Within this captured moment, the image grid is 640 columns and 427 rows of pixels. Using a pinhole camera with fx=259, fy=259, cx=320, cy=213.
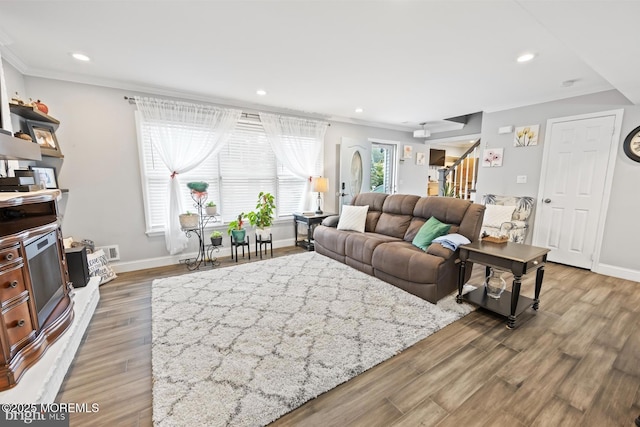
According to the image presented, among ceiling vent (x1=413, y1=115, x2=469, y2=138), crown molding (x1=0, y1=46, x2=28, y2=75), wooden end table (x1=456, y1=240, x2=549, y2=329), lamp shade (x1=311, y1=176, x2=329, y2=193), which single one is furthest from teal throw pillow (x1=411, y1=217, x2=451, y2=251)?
crown molding (x1=0, y1=46, x2=28, y2=75)

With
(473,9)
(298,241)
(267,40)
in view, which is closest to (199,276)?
(298,241)

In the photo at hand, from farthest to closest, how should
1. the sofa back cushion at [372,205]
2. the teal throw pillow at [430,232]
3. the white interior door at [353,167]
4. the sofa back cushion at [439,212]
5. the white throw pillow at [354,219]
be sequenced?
the white interior door at [353,167] < the sofa back cushion at [372,205] < the white throw pillow at [354,219] < the sofa back cushion at [439,212] < the teal throw pillow at [430,232]

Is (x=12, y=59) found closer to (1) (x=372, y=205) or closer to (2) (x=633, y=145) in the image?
(1) (x=372, y=205)

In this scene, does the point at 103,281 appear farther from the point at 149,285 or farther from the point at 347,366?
the point at 347,366

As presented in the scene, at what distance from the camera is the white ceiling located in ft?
5.72

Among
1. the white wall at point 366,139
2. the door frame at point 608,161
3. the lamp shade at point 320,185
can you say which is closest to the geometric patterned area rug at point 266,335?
the lamp shade at point 320,185

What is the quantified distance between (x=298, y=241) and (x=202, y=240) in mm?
1654

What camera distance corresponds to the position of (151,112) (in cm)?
338

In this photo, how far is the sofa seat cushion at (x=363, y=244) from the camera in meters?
3.19

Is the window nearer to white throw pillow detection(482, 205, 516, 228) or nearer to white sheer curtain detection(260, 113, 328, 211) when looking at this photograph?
white sheer curtain detection(260, 113, 328, 211)

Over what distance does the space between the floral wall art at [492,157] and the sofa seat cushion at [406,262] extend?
2531mm

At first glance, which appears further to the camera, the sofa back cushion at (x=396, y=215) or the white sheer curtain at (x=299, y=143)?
the white sheer curtain at (x=299, y=143)

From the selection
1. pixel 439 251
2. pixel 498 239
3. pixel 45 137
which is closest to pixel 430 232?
pixel 439 251

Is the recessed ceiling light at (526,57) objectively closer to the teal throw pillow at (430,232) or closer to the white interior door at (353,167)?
the teal throw pillow at (430,232)
